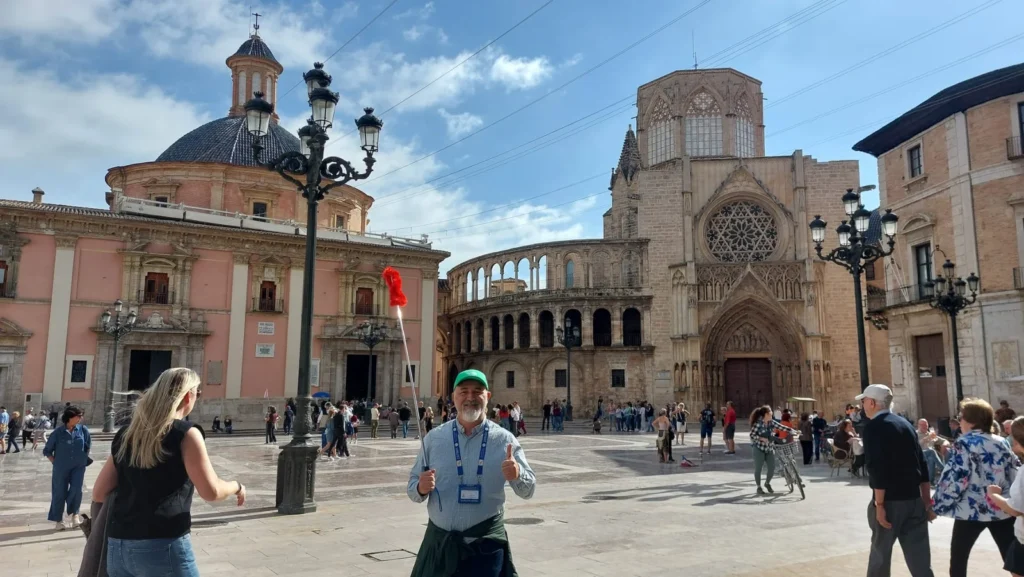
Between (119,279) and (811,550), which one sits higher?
(119,279)

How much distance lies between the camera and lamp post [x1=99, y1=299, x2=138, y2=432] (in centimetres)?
2511

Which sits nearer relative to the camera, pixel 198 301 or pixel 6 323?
pixel 6 323

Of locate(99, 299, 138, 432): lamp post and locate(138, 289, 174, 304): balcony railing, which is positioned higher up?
locate(138, 289, 174, 304): balcony railing

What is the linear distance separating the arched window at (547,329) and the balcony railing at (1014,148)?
24.7 meters

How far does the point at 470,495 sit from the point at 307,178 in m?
8.33

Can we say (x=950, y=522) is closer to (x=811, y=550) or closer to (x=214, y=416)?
(x=811, y=550)

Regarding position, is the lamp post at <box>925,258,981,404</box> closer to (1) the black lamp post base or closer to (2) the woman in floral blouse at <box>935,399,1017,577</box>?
(2) the woman in floral blouse at <box>935,399,1017,577</box>

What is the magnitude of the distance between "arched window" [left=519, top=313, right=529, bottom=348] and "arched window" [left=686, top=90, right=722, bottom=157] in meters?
14.6

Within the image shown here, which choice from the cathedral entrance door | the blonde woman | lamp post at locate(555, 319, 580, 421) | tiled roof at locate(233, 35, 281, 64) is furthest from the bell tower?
the blonde woman

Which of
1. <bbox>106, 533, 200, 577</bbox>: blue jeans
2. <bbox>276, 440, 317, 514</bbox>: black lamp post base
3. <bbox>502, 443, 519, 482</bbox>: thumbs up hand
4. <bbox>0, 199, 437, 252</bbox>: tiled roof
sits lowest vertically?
<bbox>276, 440, 317, 514</bbox>: black lamp post base

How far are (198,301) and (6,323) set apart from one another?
6856mm

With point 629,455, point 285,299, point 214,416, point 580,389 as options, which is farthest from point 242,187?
point 629,455

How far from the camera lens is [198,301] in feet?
101

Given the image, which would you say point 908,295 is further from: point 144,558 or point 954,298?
point 144,558
